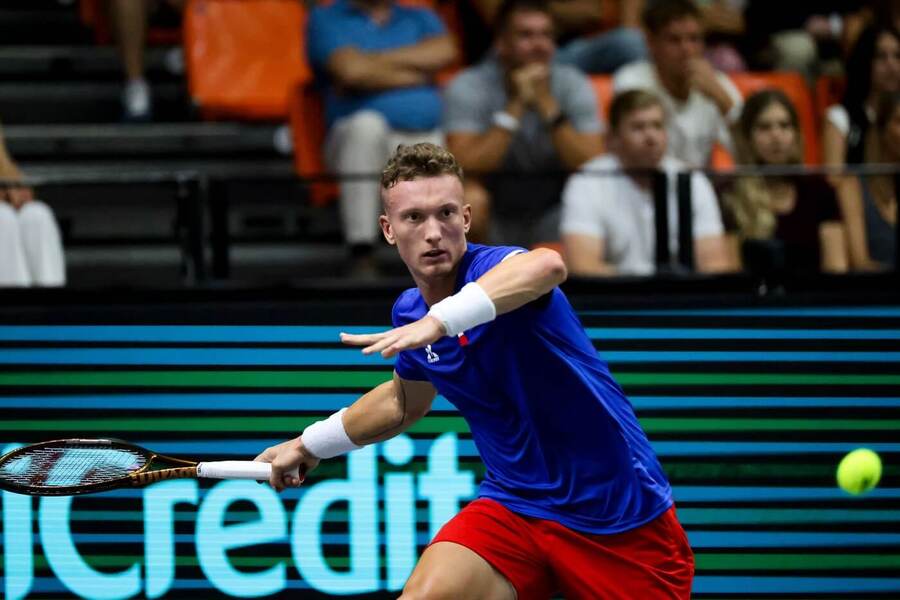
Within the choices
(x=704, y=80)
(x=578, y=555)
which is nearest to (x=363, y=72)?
(x=704, y=80)

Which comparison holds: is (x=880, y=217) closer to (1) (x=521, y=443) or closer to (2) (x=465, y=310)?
(1) (x=521, y=443)

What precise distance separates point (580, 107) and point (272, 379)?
2.06 meters

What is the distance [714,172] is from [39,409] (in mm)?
2765

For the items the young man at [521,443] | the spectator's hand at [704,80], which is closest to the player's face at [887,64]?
the spectator's hand at [704,80]

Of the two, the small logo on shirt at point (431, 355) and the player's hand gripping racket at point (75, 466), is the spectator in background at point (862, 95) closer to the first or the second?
the small logo on shirt at point (431, 355)

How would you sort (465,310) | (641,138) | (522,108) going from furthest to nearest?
(522,108) → (641,138) → (465,310)

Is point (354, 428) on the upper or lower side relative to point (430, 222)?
lower

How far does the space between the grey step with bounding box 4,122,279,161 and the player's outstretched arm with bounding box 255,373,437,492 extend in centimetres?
377

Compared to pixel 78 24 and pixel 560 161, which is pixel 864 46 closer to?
pixel 560 161

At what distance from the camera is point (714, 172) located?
5.84 m

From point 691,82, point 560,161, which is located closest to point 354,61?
point 560,161

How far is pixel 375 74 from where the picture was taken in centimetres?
711

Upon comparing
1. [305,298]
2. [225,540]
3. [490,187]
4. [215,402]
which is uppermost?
[490,187]

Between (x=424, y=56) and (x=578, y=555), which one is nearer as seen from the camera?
(x=578, y=555)
